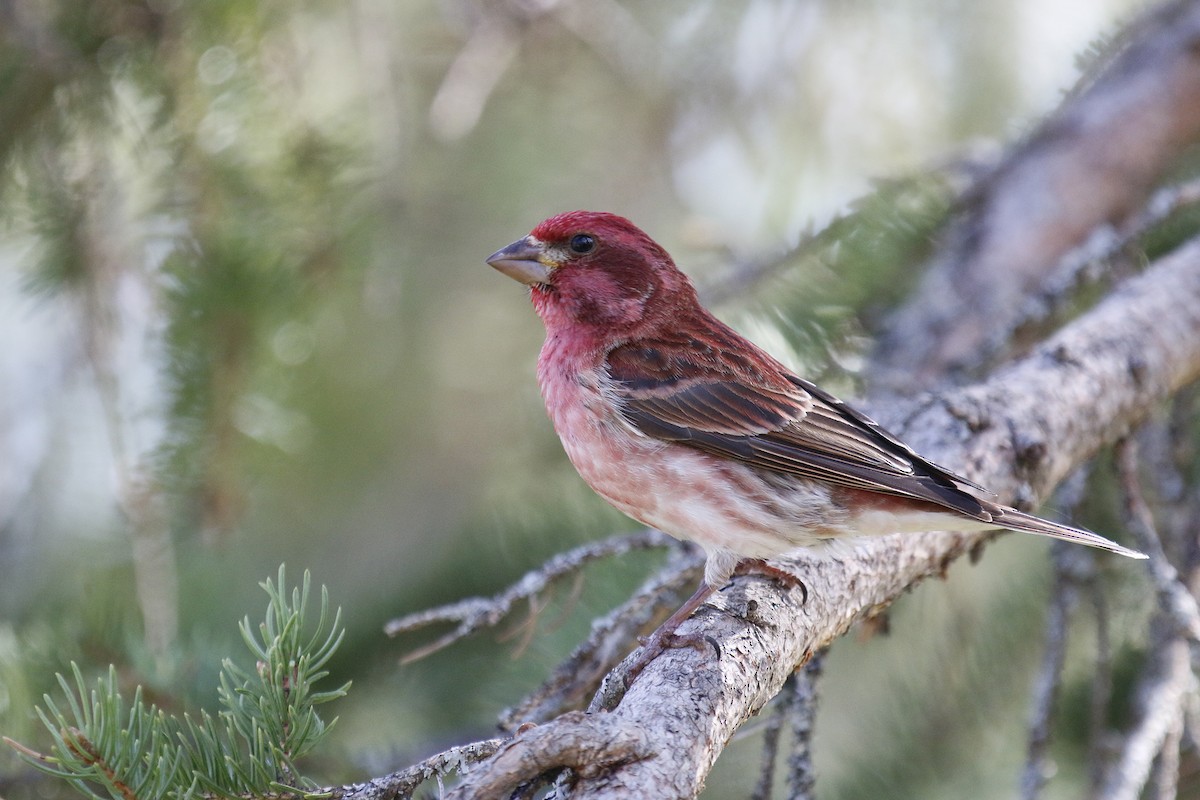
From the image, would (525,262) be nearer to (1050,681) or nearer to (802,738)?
(802,738)

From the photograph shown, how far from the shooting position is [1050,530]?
7.95 feet

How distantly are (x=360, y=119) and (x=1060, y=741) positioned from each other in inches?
116

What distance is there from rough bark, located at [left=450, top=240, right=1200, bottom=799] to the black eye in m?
1.06

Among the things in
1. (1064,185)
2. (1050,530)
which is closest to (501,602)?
(1050,530)

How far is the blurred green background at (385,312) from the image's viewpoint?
10.3 ft

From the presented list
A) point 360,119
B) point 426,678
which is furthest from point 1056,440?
point 360,119

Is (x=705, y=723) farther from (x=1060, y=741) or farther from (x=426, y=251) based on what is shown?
(x=426, y=251)

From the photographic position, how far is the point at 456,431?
464 centimetres

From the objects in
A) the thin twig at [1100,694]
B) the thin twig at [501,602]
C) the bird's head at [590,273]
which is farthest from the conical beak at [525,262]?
the thin twig at [1100,694]

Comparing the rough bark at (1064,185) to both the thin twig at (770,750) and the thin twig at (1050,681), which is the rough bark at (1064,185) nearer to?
the thin twig at (1050,681)

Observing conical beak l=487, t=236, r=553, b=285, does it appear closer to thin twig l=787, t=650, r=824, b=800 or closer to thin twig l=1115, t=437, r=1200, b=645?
thin twig l=787, t=650, r=824, b=800

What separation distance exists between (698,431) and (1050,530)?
0.94 m

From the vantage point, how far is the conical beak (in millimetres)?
3318

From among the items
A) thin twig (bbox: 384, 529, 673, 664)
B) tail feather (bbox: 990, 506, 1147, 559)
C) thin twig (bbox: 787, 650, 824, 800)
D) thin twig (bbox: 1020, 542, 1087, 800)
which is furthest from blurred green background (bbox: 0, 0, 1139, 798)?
tail feather (bbox: 990, 506, 1147, 559)
